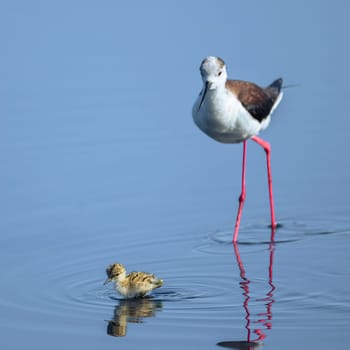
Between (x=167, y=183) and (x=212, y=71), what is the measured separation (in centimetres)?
157

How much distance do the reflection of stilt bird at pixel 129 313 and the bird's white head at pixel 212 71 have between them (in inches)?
84.4

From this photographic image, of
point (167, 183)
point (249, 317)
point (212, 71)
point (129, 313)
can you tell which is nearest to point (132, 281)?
point (129, 313)

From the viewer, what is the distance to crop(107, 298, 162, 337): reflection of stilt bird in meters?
7.19

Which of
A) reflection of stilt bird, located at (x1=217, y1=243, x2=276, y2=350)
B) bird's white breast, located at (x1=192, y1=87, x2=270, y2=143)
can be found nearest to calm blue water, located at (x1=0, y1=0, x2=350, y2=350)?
reflection of stilt bird, located at (x1=217, y1=243, x2=276, y2=350)

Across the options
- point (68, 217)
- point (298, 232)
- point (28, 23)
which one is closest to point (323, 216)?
point (298, 232)

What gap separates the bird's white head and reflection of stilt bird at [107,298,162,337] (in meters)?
2.14

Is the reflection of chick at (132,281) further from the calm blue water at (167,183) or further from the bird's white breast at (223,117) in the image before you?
the bird's white breast at (223,117)

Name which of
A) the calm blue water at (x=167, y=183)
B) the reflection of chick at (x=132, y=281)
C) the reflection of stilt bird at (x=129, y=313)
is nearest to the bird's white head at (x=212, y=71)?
the calm blue water at (x=167, y=183)

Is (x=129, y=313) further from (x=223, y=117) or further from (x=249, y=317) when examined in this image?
(x=223, y=117)

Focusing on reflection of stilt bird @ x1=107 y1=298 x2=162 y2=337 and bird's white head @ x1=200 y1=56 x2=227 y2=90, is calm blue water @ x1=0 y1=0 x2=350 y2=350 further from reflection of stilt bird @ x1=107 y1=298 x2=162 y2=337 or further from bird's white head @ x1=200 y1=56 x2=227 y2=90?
bird's white head @ x1=200 y1=56 x2=227 y2=90

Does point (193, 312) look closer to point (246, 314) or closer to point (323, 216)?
point (246, 314)

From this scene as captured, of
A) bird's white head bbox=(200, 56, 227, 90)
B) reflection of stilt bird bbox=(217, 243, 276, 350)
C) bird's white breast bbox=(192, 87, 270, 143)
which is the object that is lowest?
reflection of stilt bird bbox=(217, 243, 276, 350)

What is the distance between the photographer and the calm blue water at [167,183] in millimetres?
7352

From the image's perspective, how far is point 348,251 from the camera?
28.4 ft
